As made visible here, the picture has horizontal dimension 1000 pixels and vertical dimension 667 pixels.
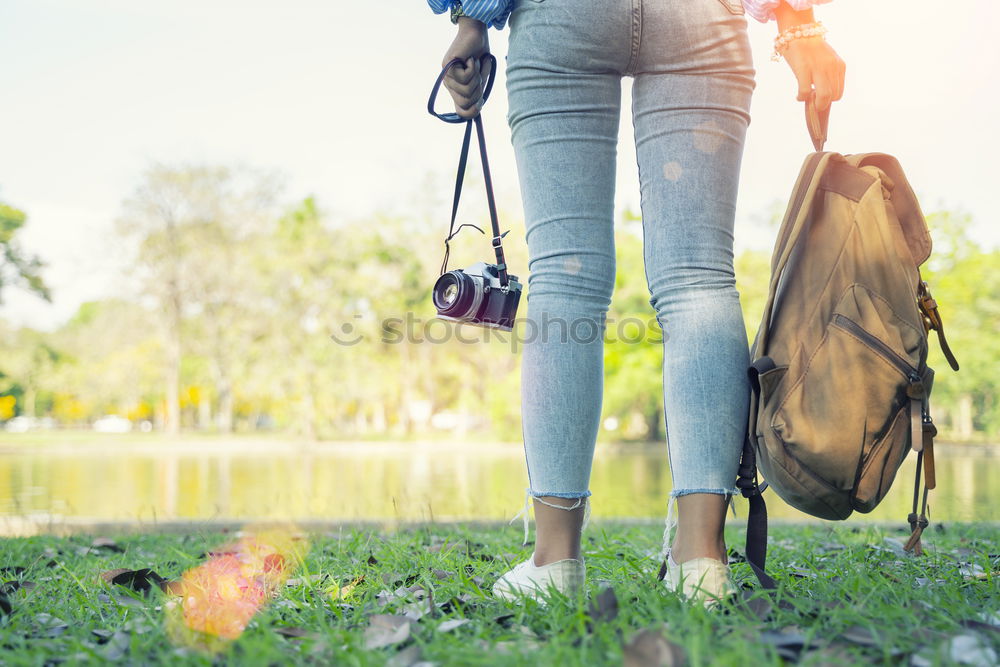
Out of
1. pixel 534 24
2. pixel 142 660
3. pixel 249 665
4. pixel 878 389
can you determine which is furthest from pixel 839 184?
pixel 142 660

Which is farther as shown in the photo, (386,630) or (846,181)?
(846,181)

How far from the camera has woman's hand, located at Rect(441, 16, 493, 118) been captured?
150cm

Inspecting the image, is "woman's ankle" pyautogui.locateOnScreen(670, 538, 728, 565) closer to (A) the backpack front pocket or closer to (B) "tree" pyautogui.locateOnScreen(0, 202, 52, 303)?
(A) the backpack front pocket

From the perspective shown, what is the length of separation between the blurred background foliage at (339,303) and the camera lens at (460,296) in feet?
58.1

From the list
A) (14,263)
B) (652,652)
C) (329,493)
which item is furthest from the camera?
(14,263)

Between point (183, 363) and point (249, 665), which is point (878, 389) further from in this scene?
point (183, 363)

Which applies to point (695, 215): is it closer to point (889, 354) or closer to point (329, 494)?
point (889, 354)

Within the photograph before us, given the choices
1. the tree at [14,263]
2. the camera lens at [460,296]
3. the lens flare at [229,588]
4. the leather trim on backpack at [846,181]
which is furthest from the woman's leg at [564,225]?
the tree at [14,263]

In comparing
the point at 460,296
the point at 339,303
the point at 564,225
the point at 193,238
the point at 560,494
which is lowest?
the point at 560,494

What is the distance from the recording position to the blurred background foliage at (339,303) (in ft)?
68.5

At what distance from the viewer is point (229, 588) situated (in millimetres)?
1545

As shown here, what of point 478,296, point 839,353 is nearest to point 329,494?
point 478,296

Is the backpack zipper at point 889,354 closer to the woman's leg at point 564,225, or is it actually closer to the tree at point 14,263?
the woman's leg at point 564,225

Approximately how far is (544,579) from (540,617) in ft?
0.49
